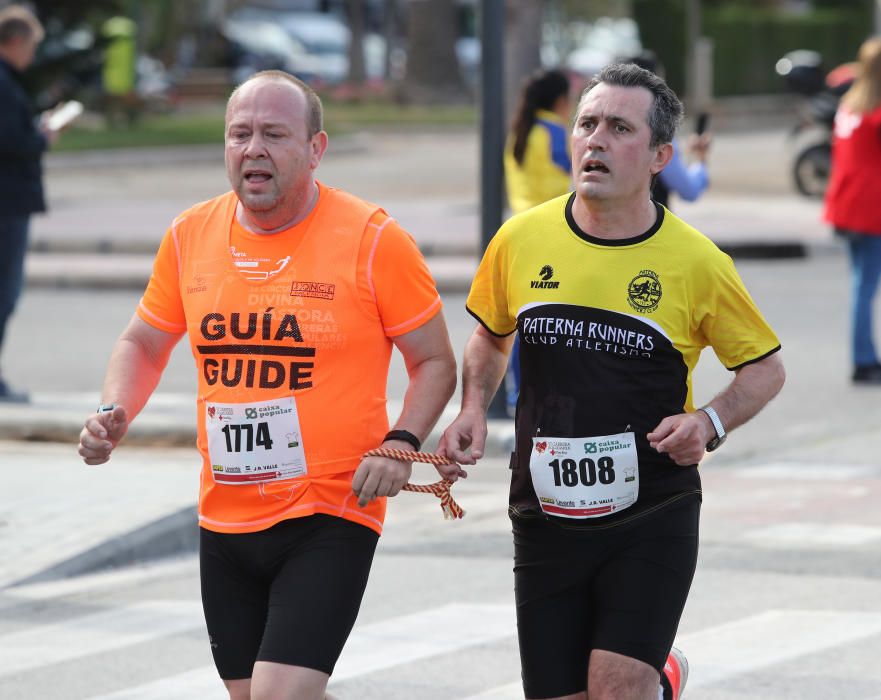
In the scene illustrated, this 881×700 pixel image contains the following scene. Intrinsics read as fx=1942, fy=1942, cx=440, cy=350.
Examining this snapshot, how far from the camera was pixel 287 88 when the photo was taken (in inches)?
178

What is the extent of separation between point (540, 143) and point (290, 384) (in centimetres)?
568

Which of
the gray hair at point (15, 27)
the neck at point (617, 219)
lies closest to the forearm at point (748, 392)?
the neck at point (617, 219)

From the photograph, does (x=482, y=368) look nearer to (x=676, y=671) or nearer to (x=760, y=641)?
(x=676, y=671)

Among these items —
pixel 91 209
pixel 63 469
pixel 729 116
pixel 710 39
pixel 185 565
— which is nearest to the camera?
pixel 185 565

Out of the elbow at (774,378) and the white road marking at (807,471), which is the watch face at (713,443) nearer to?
the elbow at (774,378)

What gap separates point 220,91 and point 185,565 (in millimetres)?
38108

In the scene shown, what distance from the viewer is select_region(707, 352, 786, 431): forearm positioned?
4.45 meters

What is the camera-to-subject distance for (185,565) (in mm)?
7898

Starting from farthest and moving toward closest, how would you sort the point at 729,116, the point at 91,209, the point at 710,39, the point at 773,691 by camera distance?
the point at 710,39
the point at 729,116
the point at 91,209
the point at 773,691

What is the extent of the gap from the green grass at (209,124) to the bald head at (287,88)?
23500mm

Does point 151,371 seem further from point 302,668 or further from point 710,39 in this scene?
A: point 710,39

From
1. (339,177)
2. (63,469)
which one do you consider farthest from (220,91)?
(63,469)

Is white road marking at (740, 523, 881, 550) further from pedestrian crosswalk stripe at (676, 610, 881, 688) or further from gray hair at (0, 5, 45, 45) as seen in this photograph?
gray hair at (0, 5, 45, 45)

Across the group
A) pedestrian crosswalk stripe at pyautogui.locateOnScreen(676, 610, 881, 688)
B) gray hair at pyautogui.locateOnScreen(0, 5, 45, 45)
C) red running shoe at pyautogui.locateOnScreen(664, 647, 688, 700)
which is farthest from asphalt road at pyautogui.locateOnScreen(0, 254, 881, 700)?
gray hair at pyautogui.locateOnScreen(0, 5, 45, 45)
